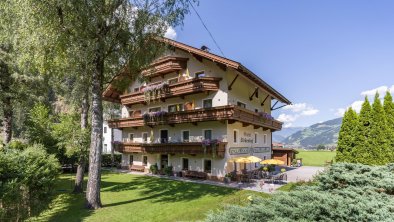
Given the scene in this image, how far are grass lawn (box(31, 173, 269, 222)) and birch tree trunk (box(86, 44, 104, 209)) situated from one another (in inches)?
31.9

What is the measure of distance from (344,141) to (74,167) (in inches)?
1198

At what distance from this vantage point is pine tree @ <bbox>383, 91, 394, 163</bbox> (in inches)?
574

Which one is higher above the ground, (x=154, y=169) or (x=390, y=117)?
(x=390, y=117)

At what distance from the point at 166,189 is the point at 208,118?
23.1ft

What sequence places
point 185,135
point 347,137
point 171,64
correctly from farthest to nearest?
1. point 185,135
2. point 171,64
3. point 347,137

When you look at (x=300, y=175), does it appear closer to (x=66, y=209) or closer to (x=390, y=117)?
(x=390, y=117)

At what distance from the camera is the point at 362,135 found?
15258mm

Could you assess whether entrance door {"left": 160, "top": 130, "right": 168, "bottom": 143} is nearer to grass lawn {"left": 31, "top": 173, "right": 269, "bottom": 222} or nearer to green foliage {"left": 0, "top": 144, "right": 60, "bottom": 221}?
grass lawn {"left": 31, "top": 173, "right": 269, "bottom": 222}

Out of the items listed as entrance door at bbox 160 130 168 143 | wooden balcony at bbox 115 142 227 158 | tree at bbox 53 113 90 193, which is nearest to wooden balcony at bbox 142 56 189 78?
entrance door at bbox 160 130 168 143

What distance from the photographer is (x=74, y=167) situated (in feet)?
107

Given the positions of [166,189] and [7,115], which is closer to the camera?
[166,189]

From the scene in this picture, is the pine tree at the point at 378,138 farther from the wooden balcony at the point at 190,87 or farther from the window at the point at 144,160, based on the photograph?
the window at the point at 144,160

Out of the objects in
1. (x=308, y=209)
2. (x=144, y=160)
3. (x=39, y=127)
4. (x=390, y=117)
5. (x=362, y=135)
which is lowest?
Answer: (x=144, y=160)

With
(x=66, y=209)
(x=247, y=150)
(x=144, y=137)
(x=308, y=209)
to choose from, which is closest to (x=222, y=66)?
(x=247, y=150)
